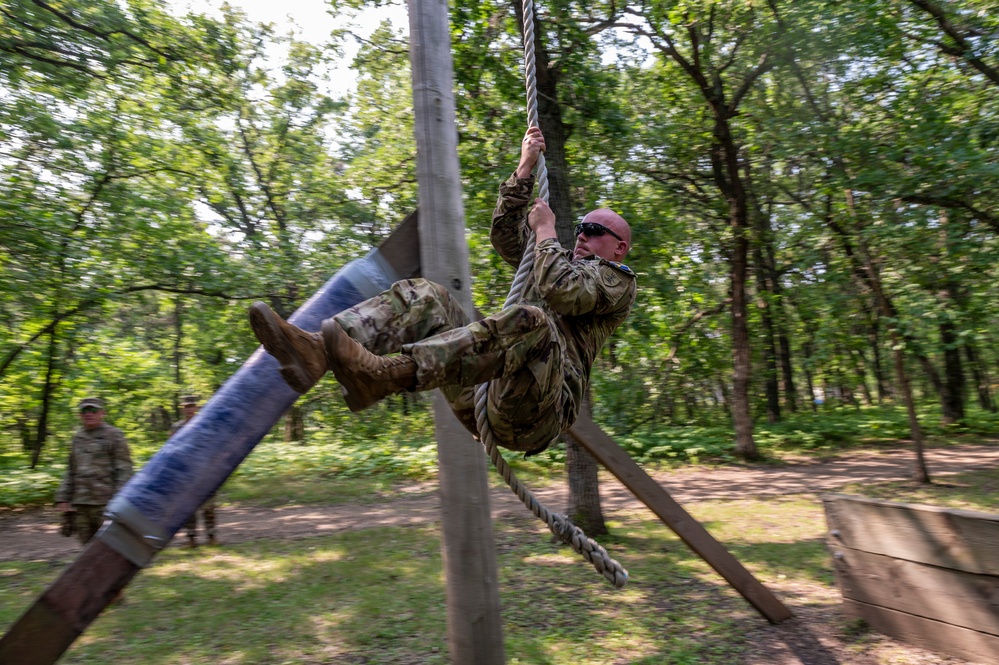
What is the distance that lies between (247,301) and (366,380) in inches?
354

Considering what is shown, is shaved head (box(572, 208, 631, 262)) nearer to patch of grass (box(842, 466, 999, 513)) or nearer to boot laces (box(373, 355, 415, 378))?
boot laces (box(373, 355, 415, 378))

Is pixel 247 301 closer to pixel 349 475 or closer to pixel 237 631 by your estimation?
pixel 349 475

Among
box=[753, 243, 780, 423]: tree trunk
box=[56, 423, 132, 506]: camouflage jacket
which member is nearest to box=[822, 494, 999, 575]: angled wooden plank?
box=[56, 423, 132, 506]: camouflage jacket

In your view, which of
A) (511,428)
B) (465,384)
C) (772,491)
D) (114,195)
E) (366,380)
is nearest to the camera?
(366,380)

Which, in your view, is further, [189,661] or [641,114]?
[641,114]

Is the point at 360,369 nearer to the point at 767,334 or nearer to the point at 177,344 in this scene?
the point at 767,334

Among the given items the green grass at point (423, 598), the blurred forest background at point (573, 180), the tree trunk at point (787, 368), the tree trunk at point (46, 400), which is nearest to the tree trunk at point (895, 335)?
the blurred forest background at point (573, 180)

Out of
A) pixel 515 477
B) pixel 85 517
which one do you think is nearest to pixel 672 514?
pixel 515 477

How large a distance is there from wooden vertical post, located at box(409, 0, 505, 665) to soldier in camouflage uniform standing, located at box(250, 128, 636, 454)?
33cm

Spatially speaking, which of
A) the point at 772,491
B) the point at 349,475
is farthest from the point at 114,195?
the point at 772,491

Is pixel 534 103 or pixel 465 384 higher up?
pixel 534 103

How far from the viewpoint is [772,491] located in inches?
414

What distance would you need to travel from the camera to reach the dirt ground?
187 inches

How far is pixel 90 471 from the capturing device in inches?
254
